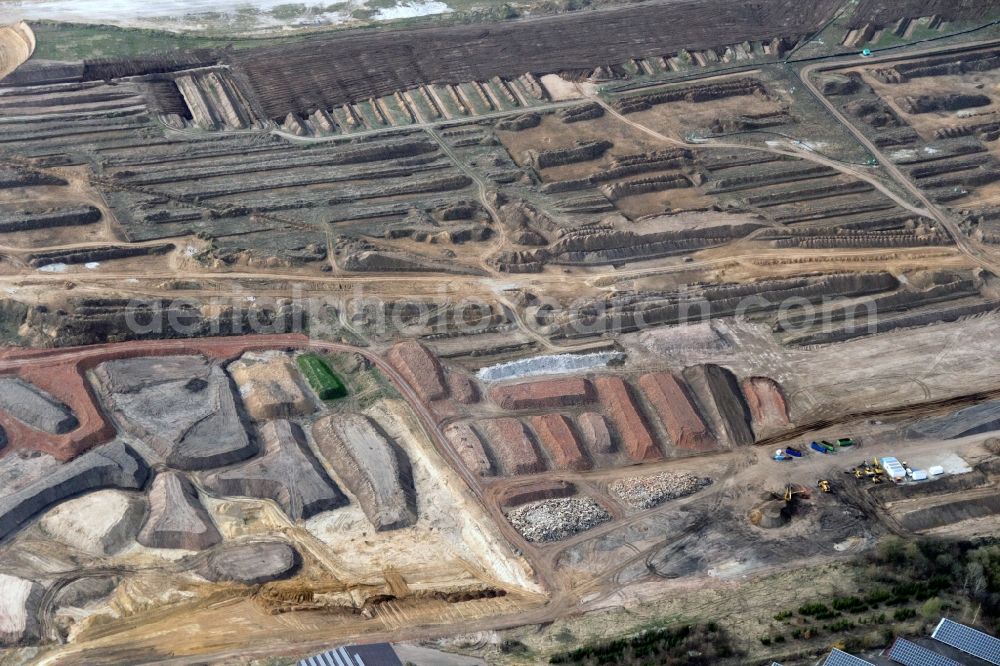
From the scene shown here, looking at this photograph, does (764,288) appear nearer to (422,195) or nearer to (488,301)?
(488,301)

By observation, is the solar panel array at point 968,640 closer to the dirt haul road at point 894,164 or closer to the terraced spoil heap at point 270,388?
the terraced spoil heap at point 270,388

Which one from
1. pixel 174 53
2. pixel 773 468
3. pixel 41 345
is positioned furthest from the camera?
pixel 174 53

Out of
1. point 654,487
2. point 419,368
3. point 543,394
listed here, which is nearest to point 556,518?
point 654,487

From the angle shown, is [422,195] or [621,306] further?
[422,195]

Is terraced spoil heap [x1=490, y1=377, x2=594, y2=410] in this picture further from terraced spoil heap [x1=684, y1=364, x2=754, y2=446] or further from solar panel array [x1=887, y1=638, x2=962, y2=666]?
solar panel array [x1=887, y1=638, x2=962, y2=666]

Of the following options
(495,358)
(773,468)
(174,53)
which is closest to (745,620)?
(773,468)

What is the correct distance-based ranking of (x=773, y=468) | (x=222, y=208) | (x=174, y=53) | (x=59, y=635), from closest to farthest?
(x=59, y=635) → (x=773, y=468) → (x=222, y=208) → (x=174, y=53)
